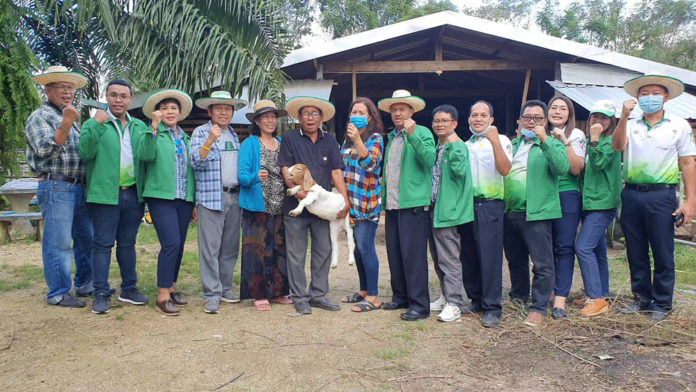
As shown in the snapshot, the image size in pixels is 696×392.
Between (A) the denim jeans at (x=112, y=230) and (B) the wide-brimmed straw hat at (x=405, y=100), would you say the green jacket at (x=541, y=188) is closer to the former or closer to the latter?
(B) the wide-brimmed straw hat at (x=405, y=100)

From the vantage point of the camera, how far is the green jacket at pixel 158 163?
13.4 ft

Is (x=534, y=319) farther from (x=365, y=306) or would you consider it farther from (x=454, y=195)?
(x=365, y=306)

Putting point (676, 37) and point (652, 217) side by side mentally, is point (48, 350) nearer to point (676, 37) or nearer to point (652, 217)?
point (652, 217)

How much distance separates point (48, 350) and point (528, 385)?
310 centimetres

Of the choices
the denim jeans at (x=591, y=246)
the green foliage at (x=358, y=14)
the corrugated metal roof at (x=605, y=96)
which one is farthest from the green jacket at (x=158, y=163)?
the green foliage at (x=358, y=14)

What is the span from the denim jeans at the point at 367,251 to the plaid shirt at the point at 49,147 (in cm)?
242

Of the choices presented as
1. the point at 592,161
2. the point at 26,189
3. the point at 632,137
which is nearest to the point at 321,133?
the point at 592,161

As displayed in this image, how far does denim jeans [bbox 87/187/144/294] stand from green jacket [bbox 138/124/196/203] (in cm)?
27

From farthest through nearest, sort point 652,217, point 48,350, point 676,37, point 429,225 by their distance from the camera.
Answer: point 676,37
point 429,225
point 652,217
point 48,350

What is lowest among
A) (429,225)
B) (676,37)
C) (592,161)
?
(429,225)

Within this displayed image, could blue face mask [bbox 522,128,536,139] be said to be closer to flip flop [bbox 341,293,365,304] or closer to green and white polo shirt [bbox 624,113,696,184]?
green and white polo shirt [bbox 624,113,696,184]

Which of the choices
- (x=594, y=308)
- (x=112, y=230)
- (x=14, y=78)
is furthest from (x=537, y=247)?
(x=14, y=78)

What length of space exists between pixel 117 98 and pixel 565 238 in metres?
3.94

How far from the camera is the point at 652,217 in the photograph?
3.98m
